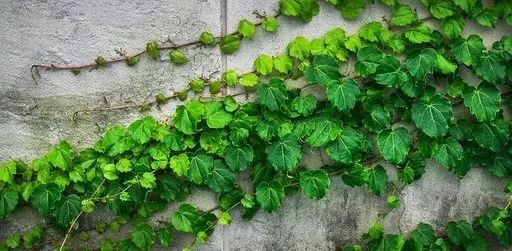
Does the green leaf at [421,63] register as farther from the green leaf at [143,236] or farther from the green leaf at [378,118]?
the green leaf at [143,236]

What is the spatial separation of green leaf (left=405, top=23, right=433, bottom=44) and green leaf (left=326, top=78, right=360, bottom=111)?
0.47 meters

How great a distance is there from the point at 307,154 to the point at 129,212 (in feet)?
3.91

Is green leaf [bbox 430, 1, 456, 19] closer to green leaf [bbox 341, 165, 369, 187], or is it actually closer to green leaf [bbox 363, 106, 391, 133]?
green leaf [bbox 363, 106, 391, 133]

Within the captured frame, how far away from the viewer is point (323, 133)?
3217mm

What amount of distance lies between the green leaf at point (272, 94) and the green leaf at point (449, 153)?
104 centimetres

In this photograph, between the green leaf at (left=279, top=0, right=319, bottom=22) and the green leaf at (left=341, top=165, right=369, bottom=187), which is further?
the green leaf at (left=341, top=165, right=369, bottom=187)

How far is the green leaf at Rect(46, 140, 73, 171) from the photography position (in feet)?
10.6

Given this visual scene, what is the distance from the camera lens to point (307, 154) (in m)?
3.47

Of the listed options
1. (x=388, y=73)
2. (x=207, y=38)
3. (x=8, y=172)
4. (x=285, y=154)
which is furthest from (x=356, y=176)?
(x=8, y=172)

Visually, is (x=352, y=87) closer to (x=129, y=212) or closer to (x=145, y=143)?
(x=145, y=143)

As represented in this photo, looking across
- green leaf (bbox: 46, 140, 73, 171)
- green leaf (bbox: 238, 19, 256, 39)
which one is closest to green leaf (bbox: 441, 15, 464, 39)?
green leaf (bbox: 238, 19, 256, 39)

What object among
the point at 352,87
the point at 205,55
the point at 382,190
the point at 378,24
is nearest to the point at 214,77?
the point at 205,55

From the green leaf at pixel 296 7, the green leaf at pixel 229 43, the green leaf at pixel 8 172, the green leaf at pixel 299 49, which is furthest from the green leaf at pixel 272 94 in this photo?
the green leaf at pixel 8 172

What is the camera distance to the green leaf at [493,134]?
337cm
